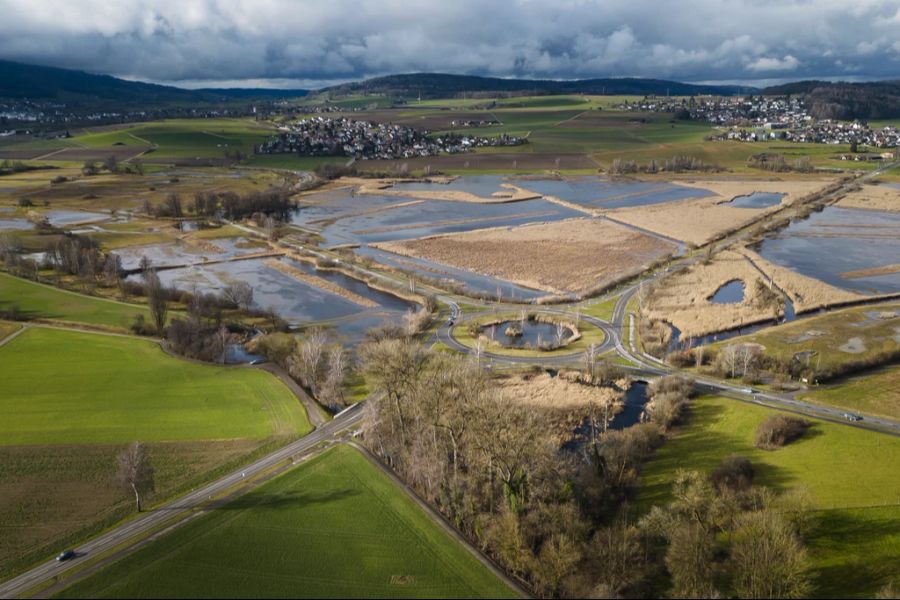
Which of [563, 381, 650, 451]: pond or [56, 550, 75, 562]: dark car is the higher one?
[563, 381, 650, 451]: pond

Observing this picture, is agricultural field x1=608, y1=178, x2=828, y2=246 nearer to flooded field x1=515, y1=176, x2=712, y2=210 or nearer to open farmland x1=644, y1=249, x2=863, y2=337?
flooded field x1=515, y1=176, x2=712, y2=210

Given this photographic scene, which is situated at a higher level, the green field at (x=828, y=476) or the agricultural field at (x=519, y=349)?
the agricultural field at (x=519, y=349)

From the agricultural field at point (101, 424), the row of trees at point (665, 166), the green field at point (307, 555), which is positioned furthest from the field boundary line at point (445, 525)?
the row of trees at point (665, 166)

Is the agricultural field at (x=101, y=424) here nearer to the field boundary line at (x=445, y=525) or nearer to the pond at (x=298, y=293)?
the field boundary line at (x=445, y=525)

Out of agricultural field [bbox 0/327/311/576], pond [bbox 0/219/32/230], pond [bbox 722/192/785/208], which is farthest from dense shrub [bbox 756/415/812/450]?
pond [bbox 0/219/32/230]

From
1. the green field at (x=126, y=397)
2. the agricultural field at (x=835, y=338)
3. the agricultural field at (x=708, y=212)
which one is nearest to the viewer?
the green field at (x=126, y=397)

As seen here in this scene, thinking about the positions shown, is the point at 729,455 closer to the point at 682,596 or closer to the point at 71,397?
the point at 682,596
